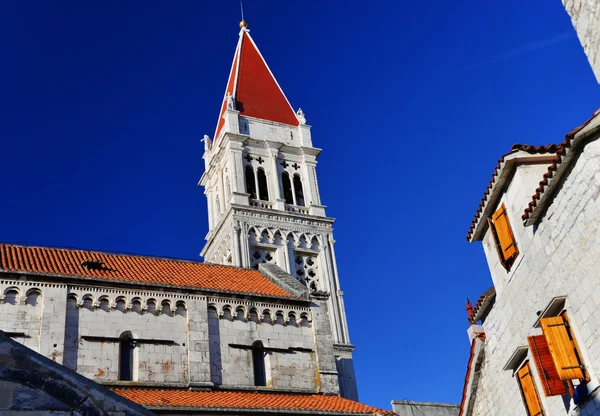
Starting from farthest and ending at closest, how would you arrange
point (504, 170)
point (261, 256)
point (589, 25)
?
point (261, 256)
point (504, 170)
point (589, 25)

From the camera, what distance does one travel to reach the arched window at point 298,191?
42094mm

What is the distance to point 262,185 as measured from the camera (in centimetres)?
4178

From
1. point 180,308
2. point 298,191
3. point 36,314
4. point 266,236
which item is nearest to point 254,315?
point 180,308

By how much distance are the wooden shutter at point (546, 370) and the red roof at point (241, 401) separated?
7.04 metres

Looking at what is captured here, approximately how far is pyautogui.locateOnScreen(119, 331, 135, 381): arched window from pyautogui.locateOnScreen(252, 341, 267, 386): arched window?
3959 mm

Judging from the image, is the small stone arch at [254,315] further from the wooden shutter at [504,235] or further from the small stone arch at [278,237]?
the small stone arch at [278,237]

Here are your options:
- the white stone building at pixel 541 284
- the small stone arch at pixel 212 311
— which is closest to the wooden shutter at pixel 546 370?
the white stone building at pixel 541 284

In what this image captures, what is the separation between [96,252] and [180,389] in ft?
24.8

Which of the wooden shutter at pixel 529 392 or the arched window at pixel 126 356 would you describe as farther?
the arched window at pixel 126 356

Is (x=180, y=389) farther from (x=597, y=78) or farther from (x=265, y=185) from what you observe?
(x=265, y=185)

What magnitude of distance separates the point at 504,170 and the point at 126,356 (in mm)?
12483

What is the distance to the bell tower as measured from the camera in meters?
37.9

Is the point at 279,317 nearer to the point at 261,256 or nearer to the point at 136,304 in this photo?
the point at 136,304

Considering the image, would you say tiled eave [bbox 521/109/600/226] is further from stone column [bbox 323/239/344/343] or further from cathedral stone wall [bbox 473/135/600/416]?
stone column [bbox 323/239/344/343]
